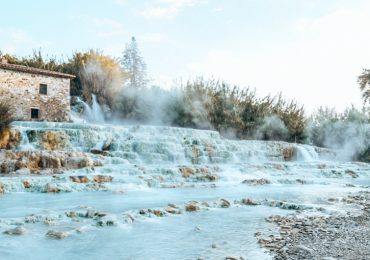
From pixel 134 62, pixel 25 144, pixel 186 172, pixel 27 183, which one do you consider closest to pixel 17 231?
pixel 27 183

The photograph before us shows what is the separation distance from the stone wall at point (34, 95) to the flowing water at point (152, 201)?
427 centimetres

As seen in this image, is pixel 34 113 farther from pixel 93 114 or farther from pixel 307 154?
pixel 307 154

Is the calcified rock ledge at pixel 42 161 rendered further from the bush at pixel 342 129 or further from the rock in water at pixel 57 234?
the bush at pixel 342 129

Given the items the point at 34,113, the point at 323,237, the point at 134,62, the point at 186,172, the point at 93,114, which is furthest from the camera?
the point at 134,62

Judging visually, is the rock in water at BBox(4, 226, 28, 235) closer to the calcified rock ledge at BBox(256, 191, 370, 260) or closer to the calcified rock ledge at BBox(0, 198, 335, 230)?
the calcified rock ledge at BBox(0, 198, 335, 230)

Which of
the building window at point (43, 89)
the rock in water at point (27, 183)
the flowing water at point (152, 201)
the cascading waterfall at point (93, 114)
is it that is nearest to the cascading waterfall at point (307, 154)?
the flowing water at point (152, 201)

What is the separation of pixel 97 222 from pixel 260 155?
10725 millimetres

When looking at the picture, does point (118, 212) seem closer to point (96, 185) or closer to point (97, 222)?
point (97, 222)

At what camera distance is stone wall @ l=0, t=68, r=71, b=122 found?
1447 cm

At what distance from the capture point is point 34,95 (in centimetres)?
1533

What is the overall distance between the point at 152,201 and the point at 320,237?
2917 millimetres

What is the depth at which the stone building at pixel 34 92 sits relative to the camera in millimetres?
14461

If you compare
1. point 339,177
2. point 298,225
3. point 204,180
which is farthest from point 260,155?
point 298,225

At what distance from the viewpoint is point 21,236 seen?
2793 mm
